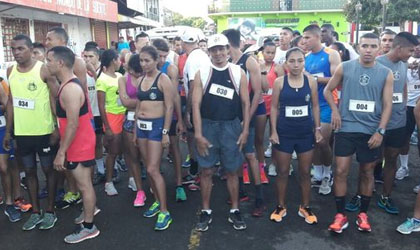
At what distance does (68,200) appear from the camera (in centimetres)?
486

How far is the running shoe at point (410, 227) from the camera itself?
12.9 feet

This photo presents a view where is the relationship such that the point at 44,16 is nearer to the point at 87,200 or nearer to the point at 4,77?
the point at 4,77

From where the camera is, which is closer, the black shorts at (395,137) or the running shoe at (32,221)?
the running shoe at (32,221)

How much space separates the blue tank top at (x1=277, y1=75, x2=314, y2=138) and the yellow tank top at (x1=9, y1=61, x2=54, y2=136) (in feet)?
8.33

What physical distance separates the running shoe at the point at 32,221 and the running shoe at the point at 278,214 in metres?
2.58

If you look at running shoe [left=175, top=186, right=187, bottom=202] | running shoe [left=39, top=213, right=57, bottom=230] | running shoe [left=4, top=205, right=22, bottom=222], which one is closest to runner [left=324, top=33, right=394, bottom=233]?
running shoe [left=175, top=186, right=187, bottom=202]

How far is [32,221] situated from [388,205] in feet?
13.1

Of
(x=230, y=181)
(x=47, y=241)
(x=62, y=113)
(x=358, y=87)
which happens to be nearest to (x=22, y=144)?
(x=62, y=113)

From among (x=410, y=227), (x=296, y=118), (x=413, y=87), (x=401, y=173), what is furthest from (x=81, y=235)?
(x=413, y=87)

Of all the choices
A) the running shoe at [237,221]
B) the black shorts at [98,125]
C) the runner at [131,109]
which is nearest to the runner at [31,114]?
the runner at [131,109]

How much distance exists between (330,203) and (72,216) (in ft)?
10.1

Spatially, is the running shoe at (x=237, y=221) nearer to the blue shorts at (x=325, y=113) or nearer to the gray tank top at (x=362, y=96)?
the gray tank top at (x=362, y=96)

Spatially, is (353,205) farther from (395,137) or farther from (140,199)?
(140,199)

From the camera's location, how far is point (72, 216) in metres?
4.55
